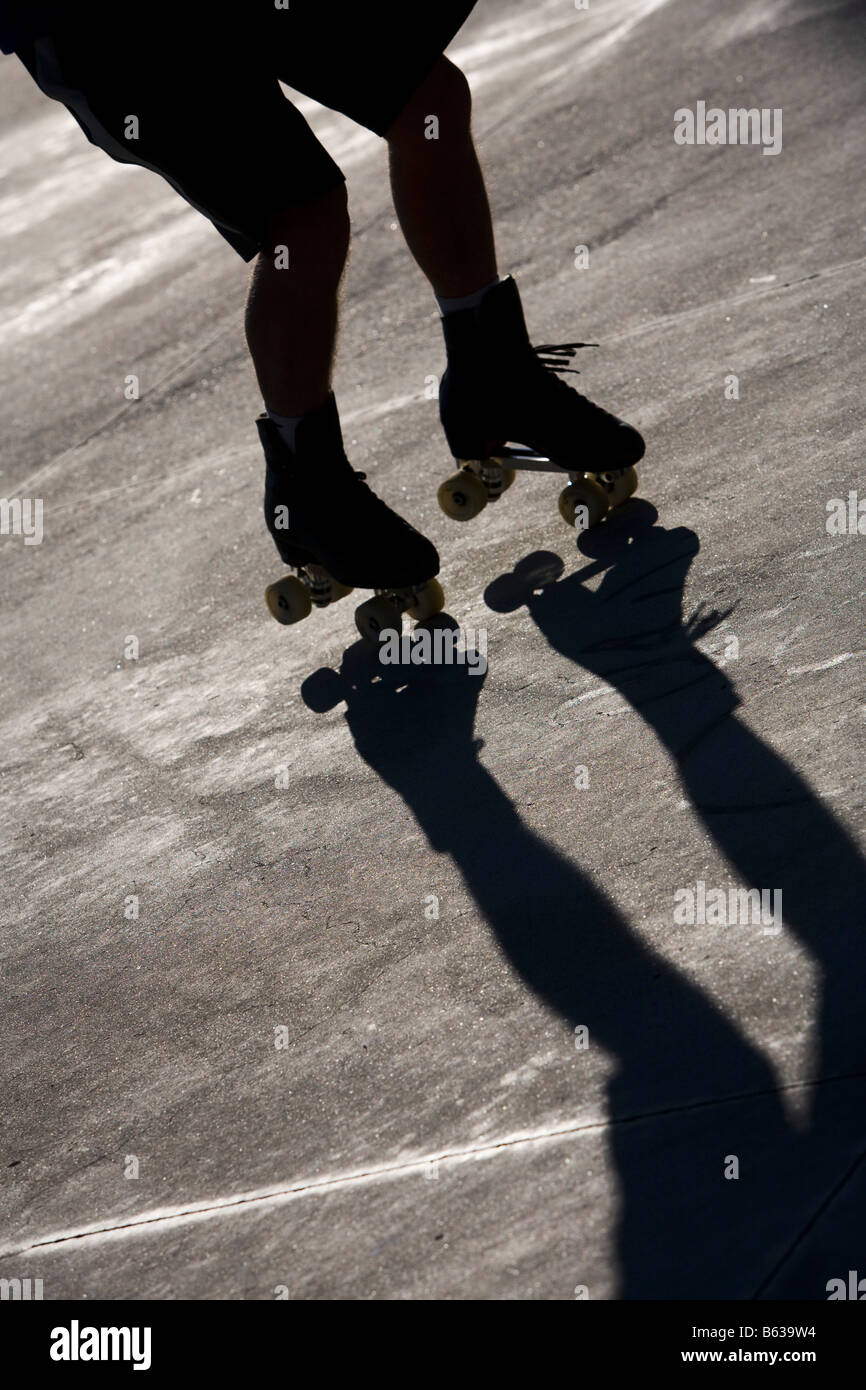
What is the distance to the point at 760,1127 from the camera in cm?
198

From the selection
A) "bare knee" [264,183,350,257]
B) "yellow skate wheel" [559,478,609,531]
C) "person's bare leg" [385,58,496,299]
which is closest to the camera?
"bare knee" [264,183,350,257]

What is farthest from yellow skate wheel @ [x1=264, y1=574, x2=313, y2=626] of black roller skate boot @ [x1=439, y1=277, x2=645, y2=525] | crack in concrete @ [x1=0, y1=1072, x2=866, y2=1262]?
crack in concrete @ [x1=0, y1=1072, x2=866, y2=1262]

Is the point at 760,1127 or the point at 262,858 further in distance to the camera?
the point at 262,858

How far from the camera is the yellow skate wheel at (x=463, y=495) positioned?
376cm

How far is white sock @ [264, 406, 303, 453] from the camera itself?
331 centimetres

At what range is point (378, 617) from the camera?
345 centimetres

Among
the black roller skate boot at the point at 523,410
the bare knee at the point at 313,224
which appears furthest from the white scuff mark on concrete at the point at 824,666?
the bare knee at the point at 313,224

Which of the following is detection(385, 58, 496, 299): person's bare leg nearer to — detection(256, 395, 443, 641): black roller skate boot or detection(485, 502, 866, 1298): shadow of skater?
detection(256, 395, 443, 641): black roller skate boot

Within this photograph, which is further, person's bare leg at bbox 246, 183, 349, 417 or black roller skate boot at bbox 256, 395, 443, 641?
black roller skate boot at bbox 256, 395, 443, 641

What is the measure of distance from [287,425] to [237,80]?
0.71m

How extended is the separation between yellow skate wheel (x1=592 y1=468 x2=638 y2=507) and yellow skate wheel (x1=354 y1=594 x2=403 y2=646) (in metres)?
0.59
